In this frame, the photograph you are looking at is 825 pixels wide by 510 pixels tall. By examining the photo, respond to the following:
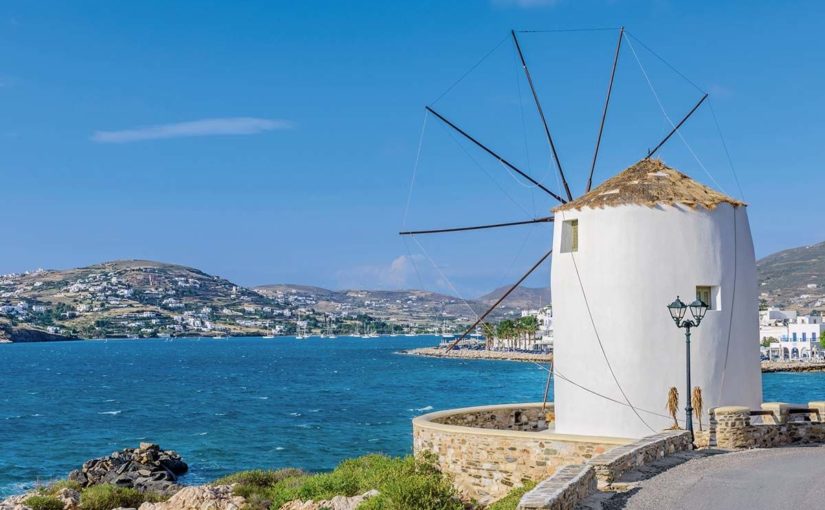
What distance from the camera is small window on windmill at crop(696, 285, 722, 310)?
1689 cm

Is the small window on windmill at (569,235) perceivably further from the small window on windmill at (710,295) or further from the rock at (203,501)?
the rock at (203,501)

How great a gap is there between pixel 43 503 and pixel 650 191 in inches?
693

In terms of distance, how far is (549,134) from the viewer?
2044 cm

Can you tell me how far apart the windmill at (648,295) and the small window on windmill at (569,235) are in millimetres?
220

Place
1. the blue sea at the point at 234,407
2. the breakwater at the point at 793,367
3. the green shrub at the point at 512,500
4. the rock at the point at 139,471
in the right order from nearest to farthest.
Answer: the green shrub at the point at 512,500
the rock at the point at 139,471
the blue sea at the point at 234,407
the breakwater at the point at 793,367

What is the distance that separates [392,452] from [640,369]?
81.3ft

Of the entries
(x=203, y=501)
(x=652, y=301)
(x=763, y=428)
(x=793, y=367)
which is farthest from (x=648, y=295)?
(x=793, y=367)

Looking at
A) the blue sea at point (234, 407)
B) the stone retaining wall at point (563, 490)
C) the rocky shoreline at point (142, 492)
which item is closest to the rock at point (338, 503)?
the rocky shoreline at point (142, 492)

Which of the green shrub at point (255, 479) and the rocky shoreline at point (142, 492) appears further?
the green shrub at point (255, 479)

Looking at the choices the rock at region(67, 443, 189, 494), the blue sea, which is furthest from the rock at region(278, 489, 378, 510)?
the blue sea

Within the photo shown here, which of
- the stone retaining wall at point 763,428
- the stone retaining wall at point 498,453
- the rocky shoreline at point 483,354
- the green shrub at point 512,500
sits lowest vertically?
the green shrub at point 512,500

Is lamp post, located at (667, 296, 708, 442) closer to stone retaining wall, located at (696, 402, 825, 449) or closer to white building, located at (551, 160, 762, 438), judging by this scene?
stone retaining wall, located at (696, 402, 825, 449)

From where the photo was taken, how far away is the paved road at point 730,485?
10.3m

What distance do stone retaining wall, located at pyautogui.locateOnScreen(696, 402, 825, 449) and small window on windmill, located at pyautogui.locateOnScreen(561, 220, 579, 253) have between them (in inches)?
166
